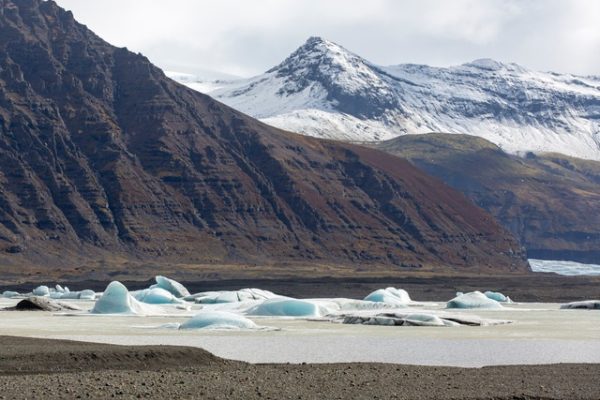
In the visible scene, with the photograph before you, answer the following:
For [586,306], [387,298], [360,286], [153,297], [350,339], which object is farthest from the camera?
[360,286]

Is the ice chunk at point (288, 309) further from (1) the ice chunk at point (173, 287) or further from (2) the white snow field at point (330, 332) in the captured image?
(1) the ice chunk at point (173, 287)

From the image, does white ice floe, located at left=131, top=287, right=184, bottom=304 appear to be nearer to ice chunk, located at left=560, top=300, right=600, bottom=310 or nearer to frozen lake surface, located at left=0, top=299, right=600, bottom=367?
frozen lake surface, located at left=0, top=299, right=600, bottom=367

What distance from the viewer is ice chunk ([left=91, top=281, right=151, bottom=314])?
74.9 metres

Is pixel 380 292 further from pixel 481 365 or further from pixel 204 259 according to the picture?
pixel 204 259

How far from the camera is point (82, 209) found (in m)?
190

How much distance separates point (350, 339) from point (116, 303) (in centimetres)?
2462

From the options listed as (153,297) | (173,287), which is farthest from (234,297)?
(173,287)

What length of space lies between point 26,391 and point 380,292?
211 ft

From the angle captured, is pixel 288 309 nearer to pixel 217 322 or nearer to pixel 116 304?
pixel 116 304

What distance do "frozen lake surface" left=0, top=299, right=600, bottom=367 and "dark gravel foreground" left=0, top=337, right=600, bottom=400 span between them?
4.05m

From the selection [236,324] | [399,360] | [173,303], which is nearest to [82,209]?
[173,303]

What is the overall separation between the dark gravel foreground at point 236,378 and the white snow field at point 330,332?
13.4ft

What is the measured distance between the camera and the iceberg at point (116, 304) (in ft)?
246

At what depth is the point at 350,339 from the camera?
5469cm
